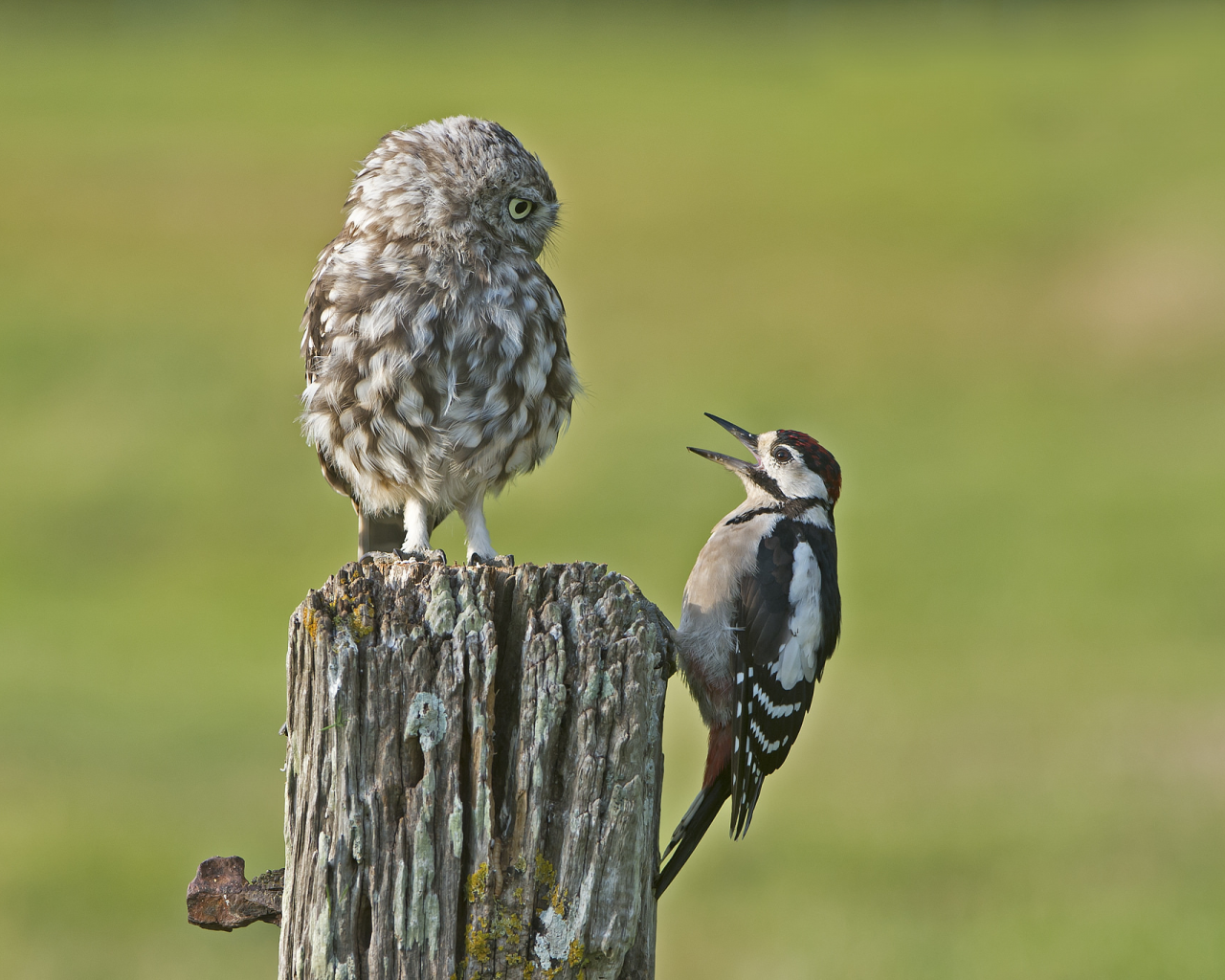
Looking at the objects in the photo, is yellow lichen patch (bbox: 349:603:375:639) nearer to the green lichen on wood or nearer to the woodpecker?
the green lichen on wood

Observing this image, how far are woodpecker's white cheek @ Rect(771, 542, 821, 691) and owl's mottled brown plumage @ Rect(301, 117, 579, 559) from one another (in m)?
1.18

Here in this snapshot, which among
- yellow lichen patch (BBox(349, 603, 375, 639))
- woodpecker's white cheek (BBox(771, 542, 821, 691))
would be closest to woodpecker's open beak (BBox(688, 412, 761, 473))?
woodpecker's white cheek (BBox(771, 542, 821, 691))

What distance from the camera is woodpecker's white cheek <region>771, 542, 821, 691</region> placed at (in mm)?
5172

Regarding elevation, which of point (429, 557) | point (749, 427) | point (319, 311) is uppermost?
point (749, 427)

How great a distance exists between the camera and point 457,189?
5375mm

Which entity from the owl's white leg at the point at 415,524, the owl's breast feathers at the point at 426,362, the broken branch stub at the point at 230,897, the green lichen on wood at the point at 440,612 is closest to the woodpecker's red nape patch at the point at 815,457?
the owl's breast feathers at the point at 426,362

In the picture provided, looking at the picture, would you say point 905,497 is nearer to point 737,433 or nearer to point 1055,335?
point 1055,335

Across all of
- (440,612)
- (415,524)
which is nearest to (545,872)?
(440,612)

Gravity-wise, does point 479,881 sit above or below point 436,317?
below

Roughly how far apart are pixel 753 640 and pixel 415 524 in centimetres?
155

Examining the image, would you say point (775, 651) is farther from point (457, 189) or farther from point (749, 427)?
point (749, 427)

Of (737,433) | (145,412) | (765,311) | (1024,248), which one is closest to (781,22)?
(1024,248)

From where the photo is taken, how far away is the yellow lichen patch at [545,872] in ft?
11.2

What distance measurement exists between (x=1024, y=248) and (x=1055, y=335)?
393cm
